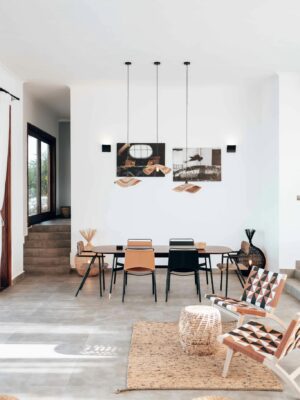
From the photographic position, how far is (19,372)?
3602 mm

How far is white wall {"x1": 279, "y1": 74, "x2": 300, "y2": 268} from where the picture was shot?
7.13 m

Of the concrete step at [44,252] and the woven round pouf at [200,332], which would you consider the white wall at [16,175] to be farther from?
the woven round pouf at [200,332]

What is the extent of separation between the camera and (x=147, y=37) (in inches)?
218

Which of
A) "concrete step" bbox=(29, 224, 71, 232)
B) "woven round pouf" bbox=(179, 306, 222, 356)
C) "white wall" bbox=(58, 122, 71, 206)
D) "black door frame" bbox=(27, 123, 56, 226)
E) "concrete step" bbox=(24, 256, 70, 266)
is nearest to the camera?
"woven round pouf" bbox=(179, 306, 222, 356)

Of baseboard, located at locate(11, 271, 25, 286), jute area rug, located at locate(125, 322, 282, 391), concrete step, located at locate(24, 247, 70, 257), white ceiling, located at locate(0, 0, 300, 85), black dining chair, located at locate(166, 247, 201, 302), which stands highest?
white ceiling, located at locate(0, 0, 300, 85)

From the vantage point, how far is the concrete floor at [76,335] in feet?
10.8

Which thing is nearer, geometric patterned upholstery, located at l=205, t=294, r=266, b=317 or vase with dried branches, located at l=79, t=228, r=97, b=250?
geometric patterned upholstery, located at l=205, t=294, r=266, b=317

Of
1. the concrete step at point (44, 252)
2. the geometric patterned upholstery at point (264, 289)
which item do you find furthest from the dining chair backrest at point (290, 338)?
the concrete step at point (44, 252)

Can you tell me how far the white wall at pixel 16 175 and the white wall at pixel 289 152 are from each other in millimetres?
4438

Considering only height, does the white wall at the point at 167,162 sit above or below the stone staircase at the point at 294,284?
above

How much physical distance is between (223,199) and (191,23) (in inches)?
148

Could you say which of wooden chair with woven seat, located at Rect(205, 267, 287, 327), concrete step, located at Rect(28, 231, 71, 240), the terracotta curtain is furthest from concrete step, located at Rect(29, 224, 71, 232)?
wooden chair with woven seat, located at Rect(205, 267, 287, 327)

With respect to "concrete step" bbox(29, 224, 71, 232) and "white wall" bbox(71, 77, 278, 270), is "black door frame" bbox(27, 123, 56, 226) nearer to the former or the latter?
"concrete step" bbox(29, 224, 71, 232)

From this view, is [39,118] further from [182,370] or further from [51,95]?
[182,370]
